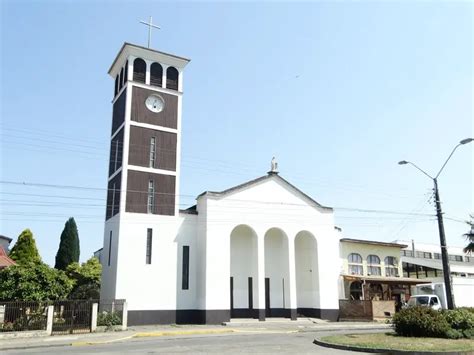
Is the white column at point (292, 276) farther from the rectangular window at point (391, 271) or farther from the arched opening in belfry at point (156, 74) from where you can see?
the arched opening in belfry at point (156, 74)

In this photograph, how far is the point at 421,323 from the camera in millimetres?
19984

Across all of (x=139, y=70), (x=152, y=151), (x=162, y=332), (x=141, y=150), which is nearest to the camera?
(x=162, y=332)

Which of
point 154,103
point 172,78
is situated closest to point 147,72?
point 172,78

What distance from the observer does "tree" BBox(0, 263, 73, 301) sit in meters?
24.7

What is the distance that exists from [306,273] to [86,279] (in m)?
17.7

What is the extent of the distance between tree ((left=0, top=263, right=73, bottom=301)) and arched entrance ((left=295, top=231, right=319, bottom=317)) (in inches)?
749

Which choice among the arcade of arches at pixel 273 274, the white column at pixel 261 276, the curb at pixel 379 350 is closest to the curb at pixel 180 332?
the white column at pixel 261 276

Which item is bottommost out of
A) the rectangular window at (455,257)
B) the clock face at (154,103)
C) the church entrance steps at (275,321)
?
the church entrance steps at (275,321)

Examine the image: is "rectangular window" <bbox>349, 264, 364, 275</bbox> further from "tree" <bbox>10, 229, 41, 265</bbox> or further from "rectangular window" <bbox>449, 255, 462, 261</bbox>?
"rectangular window" <bbox>449, 255, 462, 261</bbox>

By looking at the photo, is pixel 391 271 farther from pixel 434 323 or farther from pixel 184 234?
pixel 434 323

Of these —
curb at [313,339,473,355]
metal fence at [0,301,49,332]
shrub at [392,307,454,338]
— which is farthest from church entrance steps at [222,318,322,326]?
curb at [313,339,473,355]

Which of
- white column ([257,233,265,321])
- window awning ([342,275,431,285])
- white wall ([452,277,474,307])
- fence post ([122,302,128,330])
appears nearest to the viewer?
fence post ([122,302,128,330])

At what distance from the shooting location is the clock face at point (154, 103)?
113 ft

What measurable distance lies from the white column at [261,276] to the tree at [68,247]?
17.9 meters
